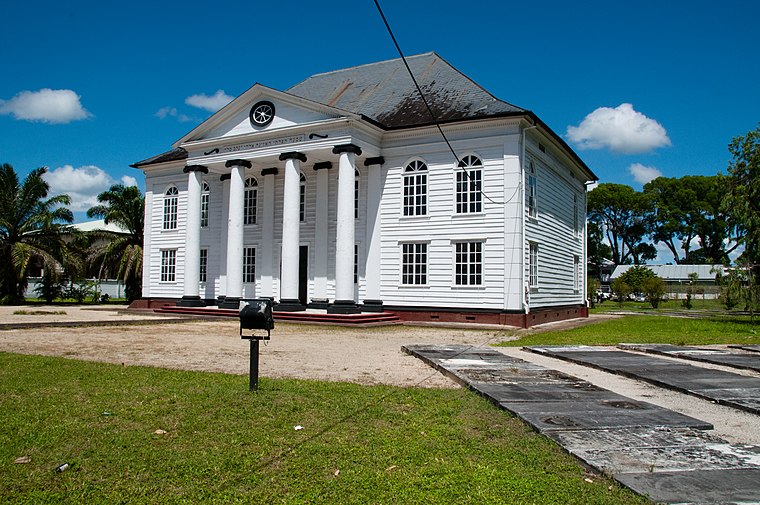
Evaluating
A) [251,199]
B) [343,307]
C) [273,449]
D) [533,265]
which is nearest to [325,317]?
[343,307]

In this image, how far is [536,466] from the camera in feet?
15.3

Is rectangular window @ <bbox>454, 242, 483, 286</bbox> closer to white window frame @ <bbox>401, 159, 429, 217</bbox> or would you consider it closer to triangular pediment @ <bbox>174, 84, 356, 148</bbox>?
white window frame @ <bbox>401, 159, 429, 217</bbox>

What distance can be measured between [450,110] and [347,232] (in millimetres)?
6177

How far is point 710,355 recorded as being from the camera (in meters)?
12.0

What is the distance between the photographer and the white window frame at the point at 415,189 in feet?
78.5

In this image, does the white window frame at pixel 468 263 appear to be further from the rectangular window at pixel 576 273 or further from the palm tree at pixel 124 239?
the palm tree at pixel 124 239

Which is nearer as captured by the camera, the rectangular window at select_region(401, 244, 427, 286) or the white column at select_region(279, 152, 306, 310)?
the white column at select_region(279, 152, 306, 310)

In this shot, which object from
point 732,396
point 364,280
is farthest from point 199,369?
point 364,280

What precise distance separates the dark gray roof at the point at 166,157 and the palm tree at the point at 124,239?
7019 millimetres

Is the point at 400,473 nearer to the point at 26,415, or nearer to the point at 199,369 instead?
the point at 26,415

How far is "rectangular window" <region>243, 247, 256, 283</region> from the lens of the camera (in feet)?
91.5

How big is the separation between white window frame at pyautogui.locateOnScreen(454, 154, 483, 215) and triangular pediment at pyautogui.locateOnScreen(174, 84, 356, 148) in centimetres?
460

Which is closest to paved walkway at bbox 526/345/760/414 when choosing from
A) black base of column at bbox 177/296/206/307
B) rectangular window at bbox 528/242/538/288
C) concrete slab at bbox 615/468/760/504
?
concrete slab at bbox 615/468/760/504

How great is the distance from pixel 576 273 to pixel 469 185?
36.7ft
